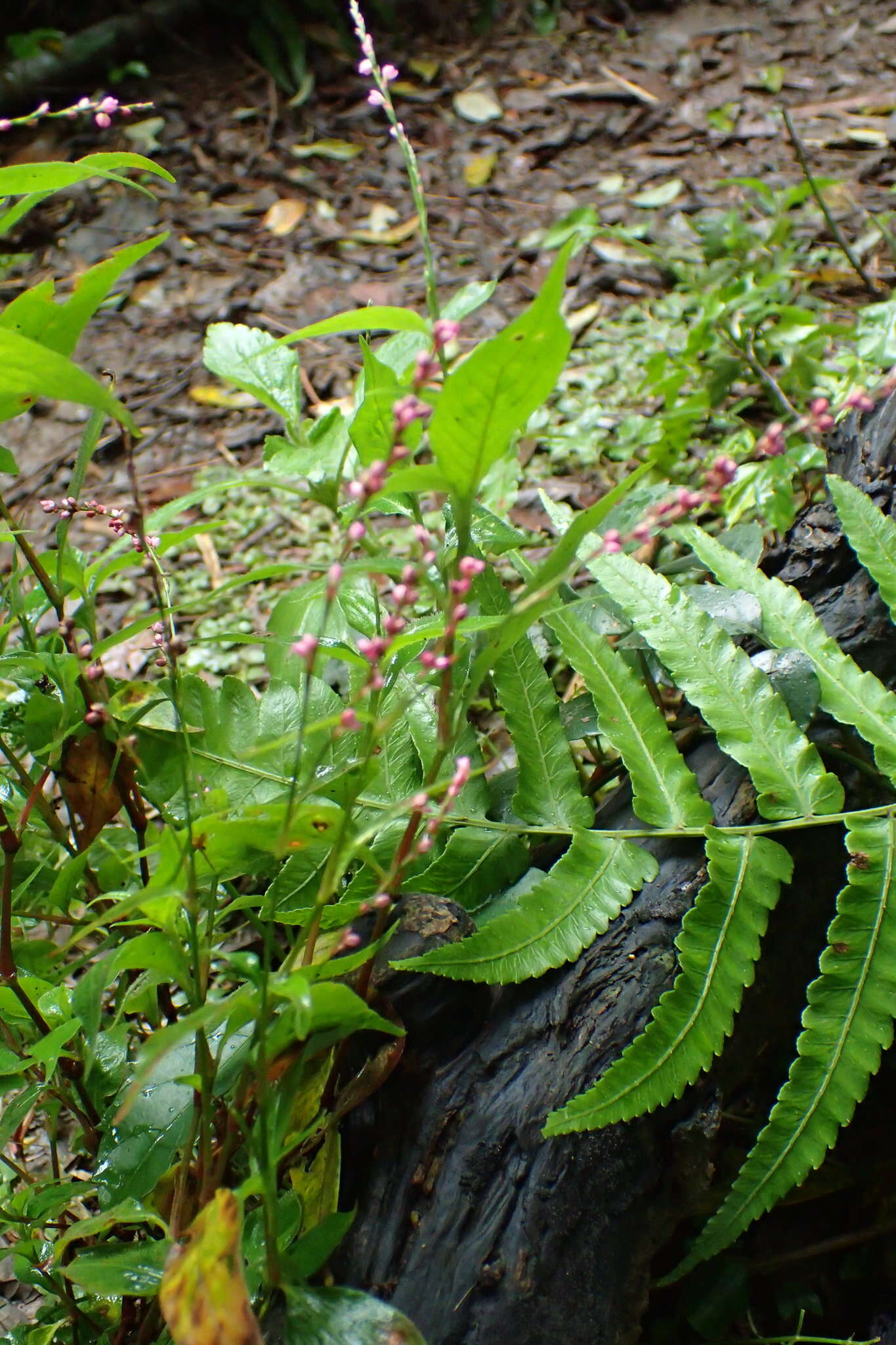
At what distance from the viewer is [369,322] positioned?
833 millimetres

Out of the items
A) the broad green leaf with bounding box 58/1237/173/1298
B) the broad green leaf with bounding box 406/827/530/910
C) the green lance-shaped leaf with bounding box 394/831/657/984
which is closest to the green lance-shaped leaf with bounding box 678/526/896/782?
the green lance-shaped leaf with bounding box 394/831/657/984

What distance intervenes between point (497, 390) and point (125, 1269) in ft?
2.92

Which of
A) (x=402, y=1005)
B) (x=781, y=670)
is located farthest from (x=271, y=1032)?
(x=781, y=670)

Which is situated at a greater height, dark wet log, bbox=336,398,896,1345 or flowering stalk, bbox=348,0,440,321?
flowering stalk, bbox=348,0,440,321

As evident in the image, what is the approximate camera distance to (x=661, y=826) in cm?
125

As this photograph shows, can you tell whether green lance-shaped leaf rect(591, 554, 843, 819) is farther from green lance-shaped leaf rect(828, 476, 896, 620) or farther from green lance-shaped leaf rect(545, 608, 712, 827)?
green lance-shaped leaf rect(828, 476, 896, 620)

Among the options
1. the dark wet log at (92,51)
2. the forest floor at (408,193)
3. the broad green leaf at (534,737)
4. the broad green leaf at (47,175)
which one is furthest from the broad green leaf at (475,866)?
the dark wet log at (92,51)

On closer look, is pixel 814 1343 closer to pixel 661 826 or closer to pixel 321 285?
pixel 661 826

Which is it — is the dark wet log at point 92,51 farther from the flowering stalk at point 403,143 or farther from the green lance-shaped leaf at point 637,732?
the green lance-shaped leaf at point 637,732

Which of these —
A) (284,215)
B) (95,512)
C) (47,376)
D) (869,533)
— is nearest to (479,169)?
(284,215)

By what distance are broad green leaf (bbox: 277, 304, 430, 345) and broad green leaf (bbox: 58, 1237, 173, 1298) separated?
0.84 m

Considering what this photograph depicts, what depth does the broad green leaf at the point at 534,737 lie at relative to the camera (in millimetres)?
1303

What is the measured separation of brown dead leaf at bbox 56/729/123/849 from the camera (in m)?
1.28

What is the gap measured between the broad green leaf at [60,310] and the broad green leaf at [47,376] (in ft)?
0.91
